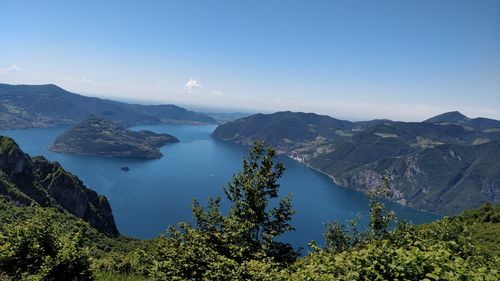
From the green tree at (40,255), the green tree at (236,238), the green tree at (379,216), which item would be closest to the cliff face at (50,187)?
the green tree at (379,216)

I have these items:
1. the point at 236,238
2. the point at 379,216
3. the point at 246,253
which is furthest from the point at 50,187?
the point at 246,253

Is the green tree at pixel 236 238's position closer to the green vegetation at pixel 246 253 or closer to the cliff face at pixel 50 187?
the green vegetation at pixel 246 253

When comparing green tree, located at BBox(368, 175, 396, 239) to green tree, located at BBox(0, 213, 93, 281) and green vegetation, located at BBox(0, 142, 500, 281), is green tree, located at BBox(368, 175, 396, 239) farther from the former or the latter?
green tree, located at BBox(0, 213, 93, 281)

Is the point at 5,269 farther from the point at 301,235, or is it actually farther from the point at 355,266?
the point at 301,235

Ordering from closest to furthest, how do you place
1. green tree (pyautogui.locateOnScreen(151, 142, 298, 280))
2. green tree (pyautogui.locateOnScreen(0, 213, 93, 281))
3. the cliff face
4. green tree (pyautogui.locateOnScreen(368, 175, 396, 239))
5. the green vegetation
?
1. the green vegetation
2. green tree (pyautogui.locateOnScreen(0, 213, 93, 281))
3. green tree (pyautogui.locateOnScreen(151, 142, 298, 280))
4. green tree (pyautogui.locateOnScreen(368, 175, 396, 239))
5. the cliff face

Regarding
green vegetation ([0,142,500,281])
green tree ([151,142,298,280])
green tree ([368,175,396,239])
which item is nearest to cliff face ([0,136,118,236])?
green tree ([368,175,396,239])

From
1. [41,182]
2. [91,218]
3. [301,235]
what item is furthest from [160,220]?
[301,235]
